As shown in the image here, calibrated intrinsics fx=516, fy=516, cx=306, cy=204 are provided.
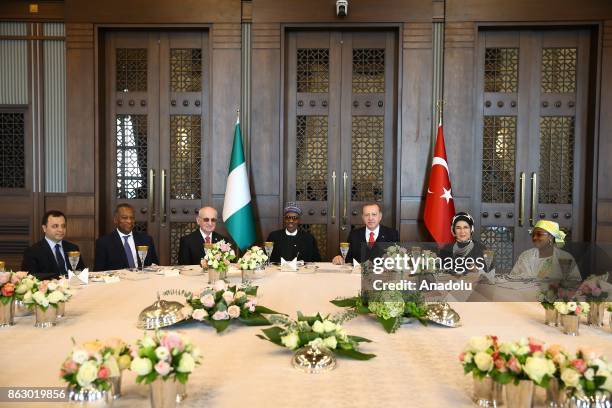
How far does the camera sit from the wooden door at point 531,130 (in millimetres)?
5539

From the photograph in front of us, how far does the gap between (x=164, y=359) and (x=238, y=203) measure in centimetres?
401

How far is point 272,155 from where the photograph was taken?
18.4 ft

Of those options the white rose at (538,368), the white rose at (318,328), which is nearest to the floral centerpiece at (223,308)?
the white rose at (318,328)

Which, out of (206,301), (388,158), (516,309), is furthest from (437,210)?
(206,301)

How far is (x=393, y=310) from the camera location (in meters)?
2.23

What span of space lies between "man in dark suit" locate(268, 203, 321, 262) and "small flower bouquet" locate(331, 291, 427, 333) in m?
2.55

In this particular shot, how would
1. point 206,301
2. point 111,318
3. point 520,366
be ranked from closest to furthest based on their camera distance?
point 520,366, point 206,301, point 111,318

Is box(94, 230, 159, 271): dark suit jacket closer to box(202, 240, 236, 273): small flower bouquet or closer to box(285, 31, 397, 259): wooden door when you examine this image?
box(202, 240, 236, 273): small flower bouquet

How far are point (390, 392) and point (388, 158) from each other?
14.2ft

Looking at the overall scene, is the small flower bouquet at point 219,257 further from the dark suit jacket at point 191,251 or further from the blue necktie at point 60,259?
the blue necktie at point 60,259

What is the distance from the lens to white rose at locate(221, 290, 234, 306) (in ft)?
7.36

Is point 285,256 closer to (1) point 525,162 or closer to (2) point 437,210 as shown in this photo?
(2) point 437,210

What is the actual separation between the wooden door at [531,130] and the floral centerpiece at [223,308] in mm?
3913

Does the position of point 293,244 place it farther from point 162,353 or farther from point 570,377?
point 570,377
